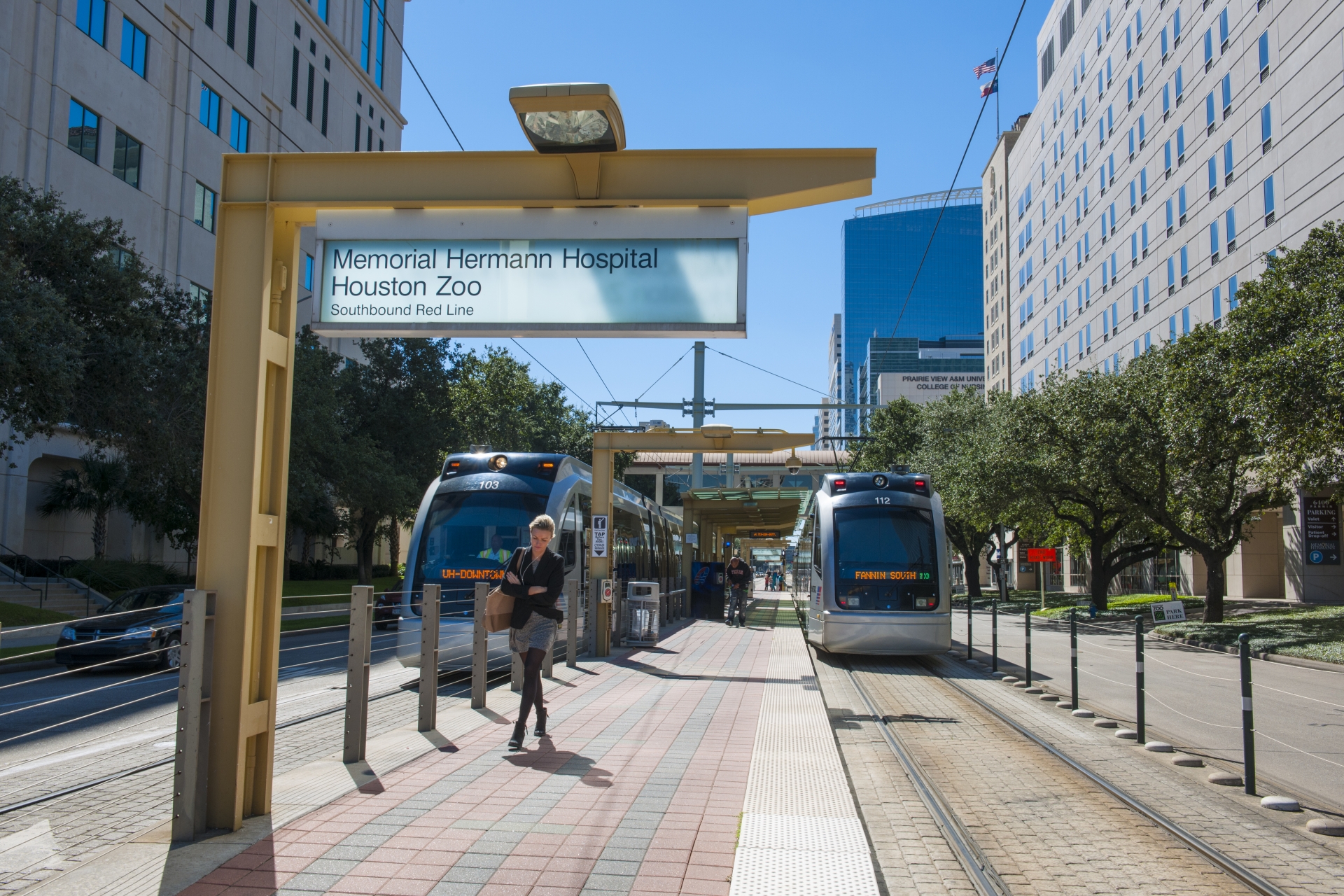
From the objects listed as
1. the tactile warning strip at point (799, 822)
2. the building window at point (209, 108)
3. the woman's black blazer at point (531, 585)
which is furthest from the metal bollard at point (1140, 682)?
the building window at point (209, 108)

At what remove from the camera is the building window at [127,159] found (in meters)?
34.2

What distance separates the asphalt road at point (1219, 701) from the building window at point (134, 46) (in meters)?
32.6

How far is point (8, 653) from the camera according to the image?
60.6 feet

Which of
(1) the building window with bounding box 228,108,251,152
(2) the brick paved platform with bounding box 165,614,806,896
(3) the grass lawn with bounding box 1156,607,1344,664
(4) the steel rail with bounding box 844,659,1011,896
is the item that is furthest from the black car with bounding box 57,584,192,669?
(1) the building window with bounding box 228,108,251,152

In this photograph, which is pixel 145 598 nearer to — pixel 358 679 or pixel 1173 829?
pixel 358 679

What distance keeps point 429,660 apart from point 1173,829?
5.71 m

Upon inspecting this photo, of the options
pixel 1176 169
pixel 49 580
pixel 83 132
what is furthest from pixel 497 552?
pixel 1176 169

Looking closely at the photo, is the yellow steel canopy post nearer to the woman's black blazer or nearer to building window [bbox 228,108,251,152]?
the woman's black blazer

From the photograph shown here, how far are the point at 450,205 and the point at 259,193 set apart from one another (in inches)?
43.8

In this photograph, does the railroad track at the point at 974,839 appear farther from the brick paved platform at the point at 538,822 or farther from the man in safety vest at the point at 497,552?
the man in safety vest at the point at 497,552

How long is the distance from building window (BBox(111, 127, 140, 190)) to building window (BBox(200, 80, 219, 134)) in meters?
4.63

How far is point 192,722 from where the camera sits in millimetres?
5227

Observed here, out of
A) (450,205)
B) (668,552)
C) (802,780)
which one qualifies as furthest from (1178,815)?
(668,552)

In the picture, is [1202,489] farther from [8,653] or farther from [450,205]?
[8,653]
